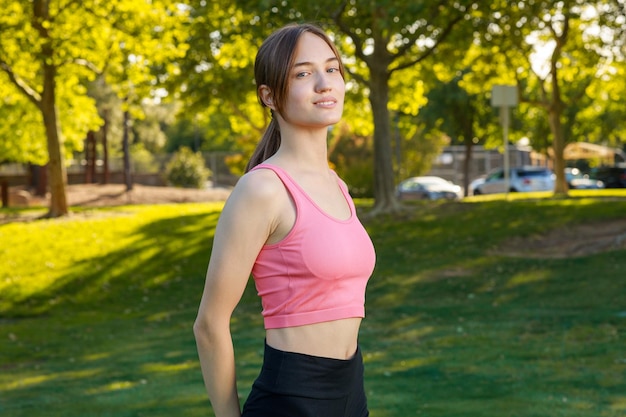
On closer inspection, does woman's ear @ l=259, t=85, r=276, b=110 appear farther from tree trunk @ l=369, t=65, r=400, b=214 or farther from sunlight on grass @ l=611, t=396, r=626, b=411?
tree trunk @ l=369, t=65, r=400, b=214

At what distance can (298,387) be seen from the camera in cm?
261

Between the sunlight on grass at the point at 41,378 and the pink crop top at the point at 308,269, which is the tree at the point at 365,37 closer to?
the sunlight on grass at the point at 41,378

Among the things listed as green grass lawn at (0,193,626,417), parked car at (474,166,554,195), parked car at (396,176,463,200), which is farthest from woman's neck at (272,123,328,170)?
parked car at (474,166,554,195)

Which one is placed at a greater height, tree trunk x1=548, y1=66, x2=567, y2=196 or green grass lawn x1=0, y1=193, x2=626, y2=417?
tree trunk x1=548, y1=66, x2=567, y2=196

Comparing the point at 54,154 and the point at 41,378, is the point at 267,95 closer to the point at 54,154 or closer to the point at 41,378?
the point at 41,378

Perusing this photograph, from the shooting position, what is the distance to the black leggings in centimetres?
261

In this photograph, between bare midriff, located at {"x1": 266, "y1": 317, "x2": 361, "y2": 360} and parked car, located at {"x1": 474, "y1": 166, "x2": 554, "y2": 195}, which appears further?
parked car, located at {"x1": 474, "y1": 166, "x2": 554, "y2": 195}

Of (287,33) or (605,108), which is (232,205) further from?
(605,108)

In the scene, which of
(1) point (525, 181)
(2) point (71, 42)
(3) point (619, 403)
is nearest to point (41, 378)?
(3) point (619, 403)

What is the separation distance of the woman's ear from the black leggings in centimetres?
62

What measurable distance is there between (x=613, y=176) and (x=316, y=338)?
5620 centimetres

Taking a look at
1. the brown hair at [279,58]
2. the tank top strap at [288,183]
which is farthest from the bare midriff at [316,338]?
the brown hair at [279,58]

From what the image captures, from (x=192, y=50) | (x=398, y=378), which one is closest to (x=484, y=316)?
(x=398, y=378)

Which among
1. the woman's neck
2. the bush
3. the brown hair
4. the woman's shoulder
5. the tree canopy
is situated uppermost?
the tree canopy
